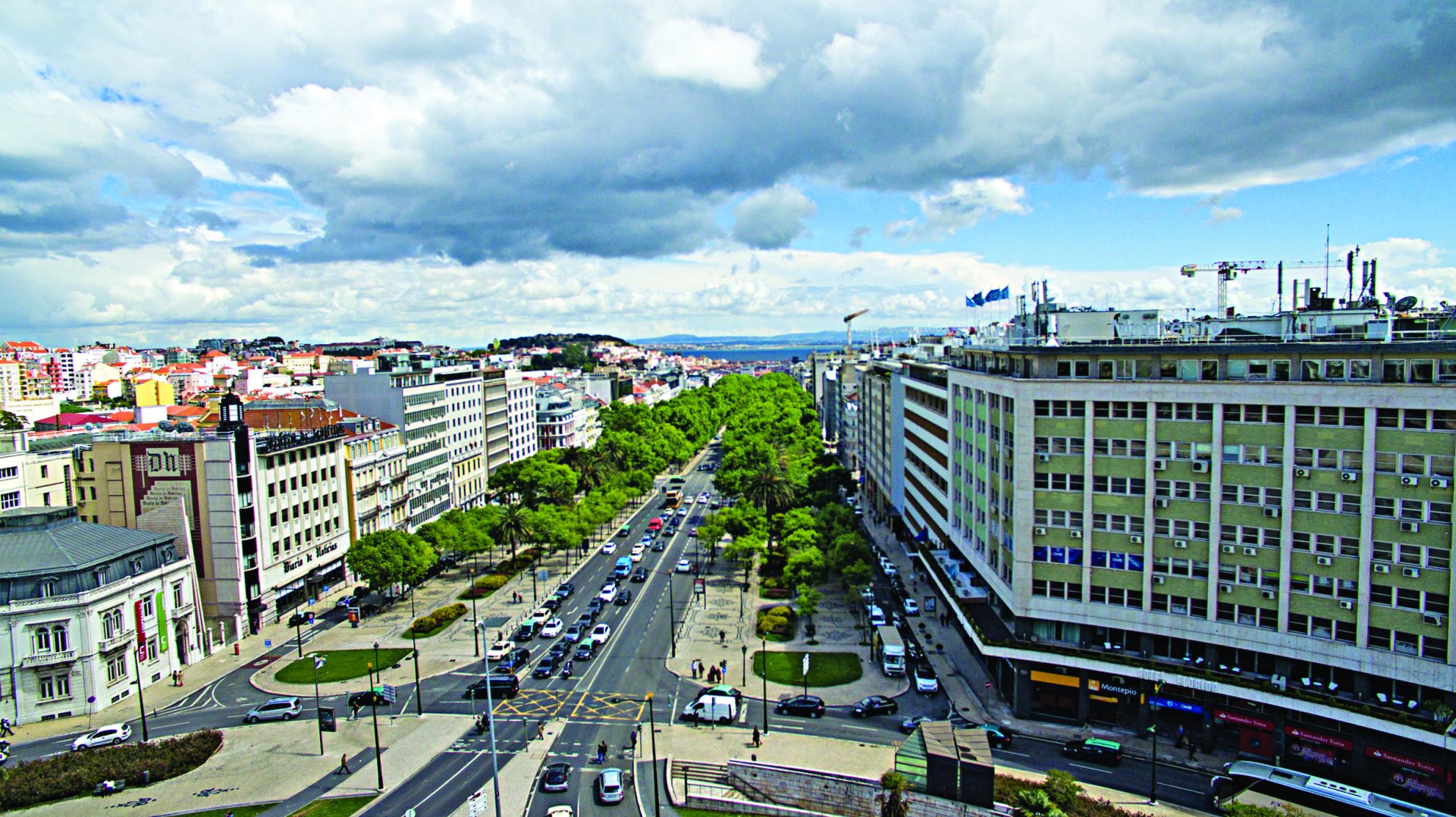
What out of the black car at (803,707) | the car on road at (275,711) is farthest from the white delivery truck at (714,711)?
the car on road at (275,711)

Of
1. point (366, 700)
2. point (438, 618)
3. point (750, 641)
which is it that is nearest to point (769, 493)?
point (750, 641)

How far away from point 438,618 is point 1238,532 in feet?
220

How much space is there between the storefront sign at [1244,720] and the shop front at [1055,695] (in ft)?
26.6

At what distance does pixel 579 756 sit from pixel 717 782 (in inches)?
382

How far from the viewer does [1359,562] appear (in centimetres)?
4719

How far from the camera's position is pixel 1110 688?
54.1m

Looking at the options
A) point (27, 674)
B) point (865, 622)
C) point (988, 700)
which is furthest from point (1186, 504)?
point (27, 674)

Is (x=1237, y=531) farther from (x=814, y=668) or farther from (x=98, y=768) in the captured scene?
(x=98, y=768)

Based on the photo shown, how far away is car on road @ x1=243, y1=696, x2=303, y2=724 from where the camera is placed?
59.1m

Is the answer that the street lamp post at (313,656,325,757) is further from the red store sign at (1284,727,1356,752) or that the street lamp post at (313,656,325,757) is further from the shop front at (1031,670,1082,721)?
the red store sign at (1284,727,1356,752)

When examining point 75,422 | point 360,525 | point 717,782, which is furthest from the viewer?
point 75,422

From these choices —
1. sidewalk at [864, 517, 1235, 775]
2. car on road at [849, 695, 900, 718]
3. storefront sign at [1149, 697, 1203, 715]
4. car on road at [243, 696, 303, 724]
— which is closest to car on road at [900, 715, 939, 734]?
car on road at [849, 695, 900, 718]

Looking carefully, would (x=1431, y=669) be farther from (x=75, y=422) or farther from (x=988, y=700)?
(x=75, y=422)

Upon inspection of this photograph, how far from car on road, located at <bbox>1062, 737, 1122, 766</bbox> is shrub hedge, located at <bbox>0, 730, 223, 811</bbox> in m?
55.7
